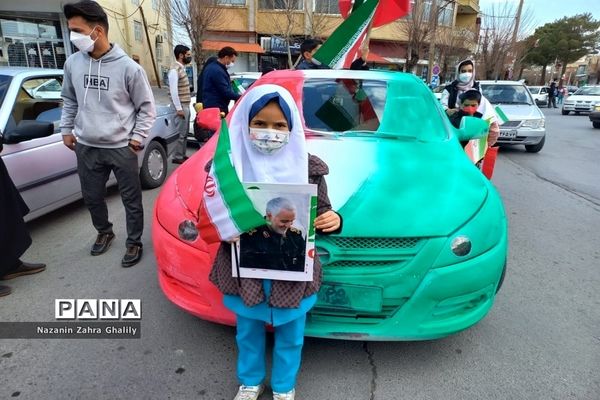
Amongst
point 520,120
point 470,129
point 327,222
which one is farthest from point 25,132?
point 520,120

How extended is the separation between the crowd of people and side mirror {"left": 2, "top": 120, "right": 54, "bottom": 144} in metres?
0.22

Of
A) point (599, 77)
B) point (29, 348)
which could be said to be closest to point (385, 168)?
point (29, 348)

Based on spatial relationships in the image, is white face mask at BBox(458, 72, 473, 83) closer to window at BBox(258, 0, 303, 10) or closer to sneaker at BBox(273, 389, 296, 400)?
sneaker at BBox(273, 389, 296, 400)

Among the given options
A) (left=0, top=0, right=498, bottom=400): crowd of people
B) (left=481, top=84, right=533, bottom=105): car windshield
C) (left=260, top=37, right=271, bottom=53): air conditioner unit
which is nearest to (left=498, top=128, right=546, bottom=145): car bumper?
(left=481, top=84, right=533, bottom=105): car windshield

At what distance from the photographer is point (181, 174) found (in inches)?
105

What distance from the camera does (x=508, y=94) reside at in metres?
10.3

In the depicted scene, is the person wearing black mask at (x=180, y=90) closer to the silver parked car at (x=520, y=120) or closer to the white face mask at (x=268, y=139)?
the white face mask at (x=268, y=139)

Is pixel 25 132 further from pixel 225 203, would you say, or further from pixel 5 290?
pixel 225 203

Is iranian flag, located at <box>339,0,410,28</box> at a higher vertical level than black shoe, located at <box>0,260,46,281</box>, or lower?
higher

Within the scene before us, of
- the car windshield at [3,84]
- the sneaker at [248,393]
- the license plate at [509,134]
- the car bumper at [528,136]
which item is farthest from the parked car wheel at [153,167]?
the car bumper at [528,136]

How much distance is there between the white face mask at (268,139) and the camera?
1521 mm

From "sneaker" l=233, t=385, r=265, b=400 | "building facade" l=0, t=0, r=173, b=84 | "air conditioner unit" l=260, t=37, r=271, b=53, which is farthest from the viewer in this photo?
"air conditioner unit" l=260, t=37, r=271, b=53

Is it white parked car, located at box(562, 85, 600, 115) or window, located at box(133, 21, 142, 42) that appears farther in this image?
window, located at box(133, 21, 142, 42)

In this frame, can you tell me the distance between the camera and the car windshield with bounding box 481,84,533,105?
1010 cm
